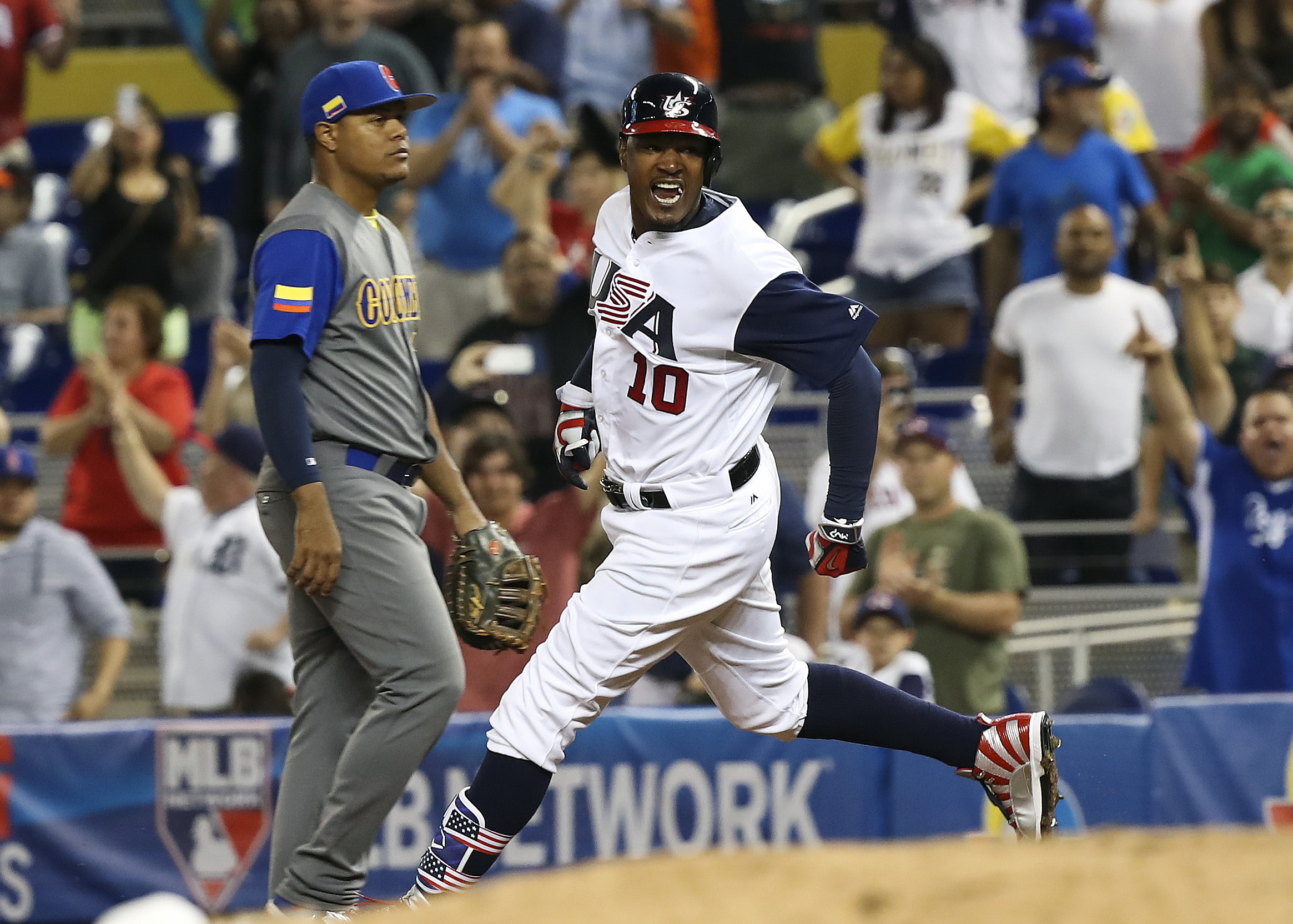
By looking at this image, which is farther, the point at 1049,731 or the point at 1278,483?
the point at 1278,483

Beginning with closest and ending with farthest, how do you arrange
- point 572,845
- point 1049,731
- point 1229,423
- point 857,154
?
point 1049,731 < point 572,845 < point 1229,423 < point 857,154

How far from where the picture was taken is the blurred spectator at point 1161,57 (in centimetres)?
1076

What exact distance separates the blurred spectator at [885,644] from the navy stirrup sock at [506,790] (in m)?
2.55

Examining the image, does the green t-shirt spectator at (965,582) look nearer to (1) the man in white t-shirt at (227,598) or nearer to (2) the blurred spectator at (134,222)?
(1) the man in white t-shirt at (227,598)

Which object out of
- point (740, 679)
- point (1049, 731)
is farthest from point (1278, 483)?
point (740, 679)

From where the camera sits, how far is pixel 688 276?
4219 millimetres

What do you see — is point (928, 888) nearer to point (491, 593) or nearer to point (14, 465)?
point (491, 593)

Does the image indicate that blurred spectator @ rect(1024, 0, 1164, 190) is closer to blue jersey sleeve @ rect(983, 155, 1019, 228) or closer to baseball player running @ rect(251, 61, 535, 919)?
blue jersey sleeve @ rect(983, 155, 1019, 228)

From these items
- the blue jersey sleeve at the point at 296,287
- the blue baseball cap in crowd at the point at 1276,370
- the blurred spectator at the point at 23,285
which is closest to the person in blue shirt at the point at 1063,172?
the blue baseball cap in crowd at the point at 1276,370

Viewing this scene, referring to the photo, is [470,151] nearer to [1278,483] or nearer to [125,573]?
[125,573]

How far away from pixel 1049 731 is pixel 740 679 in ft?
2.67

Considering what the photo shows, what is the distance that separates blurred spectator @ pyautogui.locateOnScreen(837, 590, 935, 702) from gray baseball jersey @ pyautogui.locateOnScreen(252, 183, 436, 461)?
2550 mm

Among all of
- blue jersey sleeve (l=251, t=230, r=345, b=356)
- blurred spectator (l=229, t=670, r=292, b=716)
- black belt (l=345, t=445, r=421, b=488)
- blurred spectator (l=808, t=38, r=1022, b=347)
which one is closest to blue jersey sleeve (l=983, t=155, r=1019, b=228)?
blurred spectator (l=808, t=38, r=1022, b=347)

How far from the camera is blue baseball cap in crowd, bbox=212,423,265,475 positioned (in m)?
7.31
